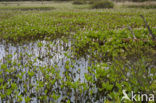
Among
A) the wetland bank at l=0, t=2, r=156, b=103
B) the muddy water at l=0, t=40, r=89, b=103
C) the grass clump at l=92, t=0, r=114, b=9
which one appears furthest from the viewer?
the grass clump at l=92, t=0, r=114, b=9

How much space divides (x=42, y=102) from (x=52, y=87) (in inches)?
21.1

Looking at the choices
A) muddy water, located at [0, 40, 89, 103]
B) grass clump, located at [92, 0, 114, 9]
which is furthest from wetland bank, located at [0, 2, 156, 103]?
grass clump, located at [92, 0, 114, 9]

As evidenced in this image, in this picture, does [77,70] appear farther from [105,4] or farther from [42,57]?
[105,4]

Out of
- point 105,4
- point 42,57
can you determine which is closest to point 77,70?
point 42,57

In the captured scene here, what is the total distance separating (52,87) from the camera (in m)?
3.76

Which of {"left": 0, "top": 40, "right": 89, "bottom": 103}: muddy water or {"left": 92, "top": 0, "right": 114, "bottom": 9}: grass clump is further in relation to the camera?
{"left": 92, "top": 0, "right": 114, "bottom": 9}: grass clump

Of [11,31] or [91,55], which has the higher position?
[11,31]

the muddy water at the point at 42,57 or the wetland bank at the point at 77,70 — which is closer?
the wetland bank at the point at 77,70

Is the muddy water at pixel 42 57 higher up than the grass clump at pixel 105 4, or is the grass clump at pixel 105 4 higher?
Answer: the grass clump at pixel 105 4

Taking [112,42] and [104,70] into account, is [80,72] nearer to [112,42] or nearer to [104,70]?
[104,70]

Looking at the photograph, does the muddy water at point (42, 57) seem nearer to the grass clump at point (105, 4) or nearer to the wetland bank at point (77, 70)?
the wetland bank at point (77, 70)

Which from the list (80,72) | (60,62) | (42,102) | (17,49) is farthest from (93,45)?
(42,102)

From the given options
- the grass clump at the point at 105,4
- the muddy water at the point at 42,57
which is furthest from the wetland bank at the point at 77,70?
the grass clump at the point at 105,4

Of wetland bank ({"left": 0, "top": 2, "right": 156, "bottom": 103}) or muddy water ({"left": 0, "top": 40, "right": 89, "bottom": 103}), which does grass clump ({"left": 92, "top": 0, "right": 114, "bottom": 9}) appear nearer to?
wetland bank ({"left": 0, "top": 2, "right": 156, "bottom": 103})
